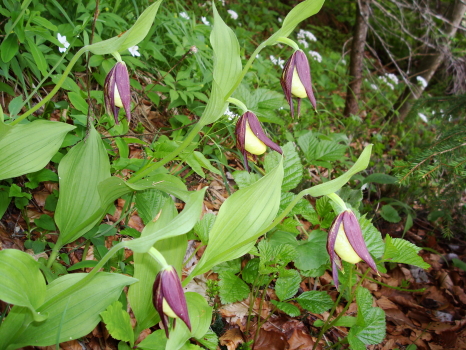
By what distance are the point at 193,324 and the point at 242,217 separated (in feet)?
1.22

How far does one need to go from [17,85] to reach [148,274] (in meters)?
1.37

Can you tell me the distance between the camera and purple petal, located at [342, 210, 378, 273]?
3.50 feet

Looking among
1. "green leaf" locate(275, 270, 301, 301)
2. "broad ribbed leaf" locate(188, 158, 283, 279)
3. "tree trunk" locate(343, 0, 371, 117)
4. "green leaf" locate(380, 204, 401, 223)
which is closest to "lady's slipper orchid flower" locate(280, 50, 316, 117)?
"broad ribbed leaf" locate(188, 158, 283, 279)

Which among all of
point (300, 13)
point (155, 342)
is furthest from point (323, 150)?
point (155, 342)

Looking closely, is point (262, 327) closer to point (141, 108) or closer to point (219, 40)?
point (219, 40)

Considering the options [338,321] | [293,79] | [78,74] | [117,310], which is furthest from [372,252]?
[78,74]

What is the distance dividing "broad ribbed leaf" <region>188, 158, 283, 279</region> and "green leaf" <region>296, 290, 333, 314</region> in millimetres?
582

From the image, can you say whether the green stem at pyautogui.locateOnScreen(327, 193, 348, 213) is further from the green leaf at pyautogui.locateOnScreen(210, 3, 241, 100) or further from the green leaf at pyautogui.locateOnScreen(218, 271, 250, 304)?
the green leaf at pyautogui.locateOnScreen(218, 271, 250, 304)

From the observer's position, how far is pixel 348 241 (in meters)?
1.08

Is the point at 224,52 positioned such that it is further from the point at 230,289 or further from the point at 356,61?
the point at 356,61

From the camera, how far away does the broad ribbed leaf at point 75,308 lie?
Answer: 1093 mm

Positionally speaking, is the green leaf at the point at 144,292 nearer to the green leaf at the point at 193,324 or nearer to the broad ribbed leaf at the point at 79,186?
the green leaf at the point at 193,324

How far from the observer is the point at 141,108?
246cm

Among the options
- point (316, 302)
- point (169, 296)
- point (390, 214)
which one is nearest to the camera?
point (169, 296)
